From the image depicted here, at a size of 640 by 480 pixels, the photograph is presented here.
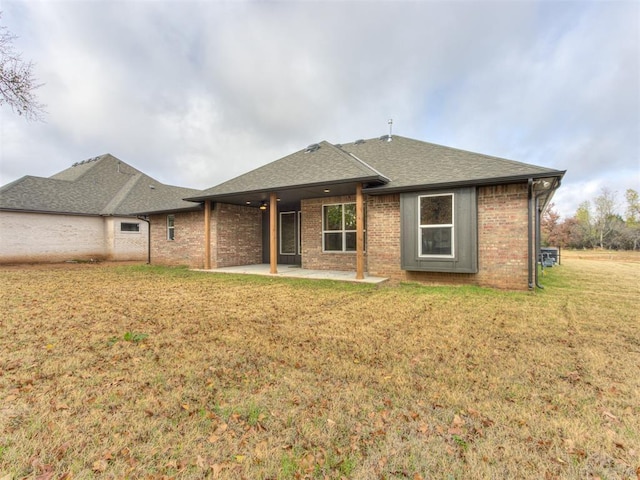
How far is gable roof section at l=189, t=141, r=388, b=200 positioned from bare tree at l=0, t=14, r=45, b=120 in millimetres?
5501

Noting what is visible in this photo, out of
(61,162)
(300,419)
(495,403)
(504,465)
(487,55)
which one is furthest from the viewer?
(61,162)

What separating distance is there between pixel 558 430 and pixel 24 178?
25.1m

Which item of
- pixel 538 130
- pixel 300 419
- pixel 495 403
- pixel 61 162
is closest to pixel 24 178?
pixel 61 162

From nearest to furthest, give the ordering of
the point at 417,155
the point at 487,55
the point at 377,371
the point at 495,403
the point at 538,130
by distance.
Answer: the point at 495,403 < the point at 377,371 < the point at 417,155 < the point at 487,55 < the point at 538,130

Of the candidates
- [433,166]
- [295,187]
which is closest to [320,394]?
[295,187]

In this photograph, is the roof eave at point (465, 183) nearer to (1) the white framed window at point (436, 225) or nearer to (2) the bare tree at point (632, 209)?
(1) the white framed window at point (436, 225)

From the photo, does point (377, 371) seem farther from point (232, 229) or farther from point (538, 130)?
point (538, 130)

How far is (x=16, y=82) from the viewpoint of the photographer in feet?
22.2

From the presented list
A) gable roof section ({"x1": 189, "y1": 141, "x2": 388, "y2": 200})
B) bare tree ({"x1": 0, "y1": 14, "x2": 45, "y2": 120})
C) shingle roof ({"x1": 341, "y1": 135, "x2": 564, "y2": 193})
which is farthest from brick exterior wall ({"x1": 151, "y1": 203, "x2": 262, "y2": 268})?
bare tree ({"x1": 0, "y1": 14, "x2": 45, "y2": 120})

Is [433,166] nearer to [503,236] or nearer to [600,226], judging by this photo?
[503,236]

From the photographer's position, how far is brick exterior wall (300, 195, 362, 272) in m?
11.1

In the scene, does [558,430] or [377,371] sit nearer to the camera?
[558,430]

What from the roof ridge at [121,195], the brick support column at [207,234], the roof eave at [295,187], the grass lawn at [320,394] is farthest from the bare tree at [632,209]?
the roof ridge at [121,195]

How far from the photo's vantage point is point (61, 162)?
86.1ft
